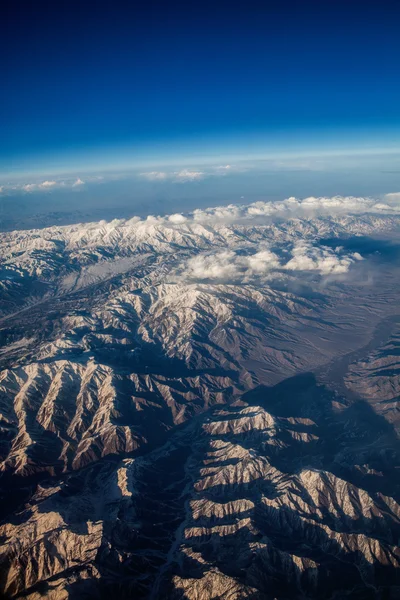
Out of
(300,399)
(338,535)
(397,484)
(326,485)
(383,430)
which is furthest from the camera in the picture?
(300,399)

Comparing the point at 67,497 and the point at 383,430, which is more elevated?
the point at 67,497

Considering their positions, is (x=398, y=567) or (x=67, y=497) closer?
(x=398, y=567)

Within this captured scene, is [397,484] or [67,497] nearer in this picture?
[67,497]

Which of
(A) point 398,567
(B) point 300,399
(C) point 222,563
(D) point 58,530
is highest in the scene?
(D) point 58,530

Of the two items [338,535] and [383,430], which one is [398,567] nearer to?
[338,535]

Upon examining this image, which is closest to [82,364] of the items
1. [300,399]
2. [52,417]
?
[52,417]

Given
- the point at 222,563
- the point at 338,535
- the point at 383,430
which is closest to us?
the point at 222,563

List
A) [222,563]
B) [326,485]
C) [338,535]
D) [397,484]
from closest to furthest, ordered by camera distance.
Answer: [222,563]
[338,535]
[326,485]
[397,484]

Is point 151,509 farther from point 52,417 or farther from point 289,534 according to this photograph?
point 52,417

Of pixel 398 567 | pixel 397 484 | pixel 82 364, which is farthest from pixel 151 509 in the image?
pixel 82 364
